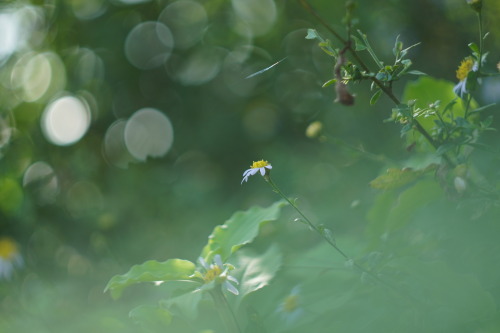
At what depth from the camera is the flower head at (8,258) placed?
6.46 ft

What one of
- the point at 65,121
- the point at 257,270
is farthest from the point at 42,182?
the point at 257,270

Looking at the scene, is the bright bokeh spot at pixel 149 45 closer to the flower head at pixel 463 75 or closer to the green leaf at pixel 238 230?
the green leaf at pixel 238 230

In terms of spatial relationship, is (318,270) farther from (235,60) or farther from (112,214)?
(235,60)

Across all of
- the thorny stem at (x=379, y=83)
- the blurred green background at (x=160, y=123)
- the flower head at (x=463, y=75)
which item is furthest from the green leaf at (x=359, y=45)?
the blurred green background at (x=160, y=123)

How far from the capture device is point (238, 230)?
2.96ft

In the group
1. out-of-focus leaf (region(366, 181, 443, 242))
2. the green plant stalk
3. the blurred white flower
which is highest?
the green plant stalk

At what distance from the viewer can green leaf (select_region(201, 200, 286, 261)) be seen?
842 mm

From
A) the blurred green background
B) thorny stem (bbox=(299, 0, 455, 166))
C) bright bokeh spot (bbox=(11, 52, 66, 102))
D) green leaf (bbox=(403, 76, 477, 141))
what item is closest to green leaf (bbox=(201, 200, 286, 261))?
thorny stem (bbox=(299, 0, 455, 166))

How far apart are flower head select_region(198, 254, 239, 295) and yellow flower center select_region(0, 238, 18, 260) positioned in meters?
1.45

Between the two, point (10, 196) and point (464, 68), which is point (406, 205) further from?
point (10, 196)

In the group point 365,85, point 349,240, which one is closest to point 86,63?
point 365,85

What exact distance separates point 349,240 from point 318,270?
5.1 inches

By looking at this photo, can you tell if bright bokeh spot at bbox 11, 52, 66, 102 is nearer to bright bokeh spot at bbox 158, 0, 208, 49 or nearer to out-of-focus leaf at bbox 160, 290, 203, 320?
bright bokeh spot at bbox 158, 0, 208, 49

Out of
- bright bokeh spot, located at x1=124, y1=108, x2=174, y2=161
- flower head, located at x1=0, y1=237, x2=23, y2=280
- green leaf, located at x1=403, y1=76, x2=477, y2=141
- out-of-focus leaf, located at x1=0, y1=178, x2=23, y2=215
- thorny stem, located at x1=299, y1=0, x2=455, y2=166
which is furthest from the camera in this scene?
bright bokeh spot, located at x1=124, y1=108, x2=174, y2=161
